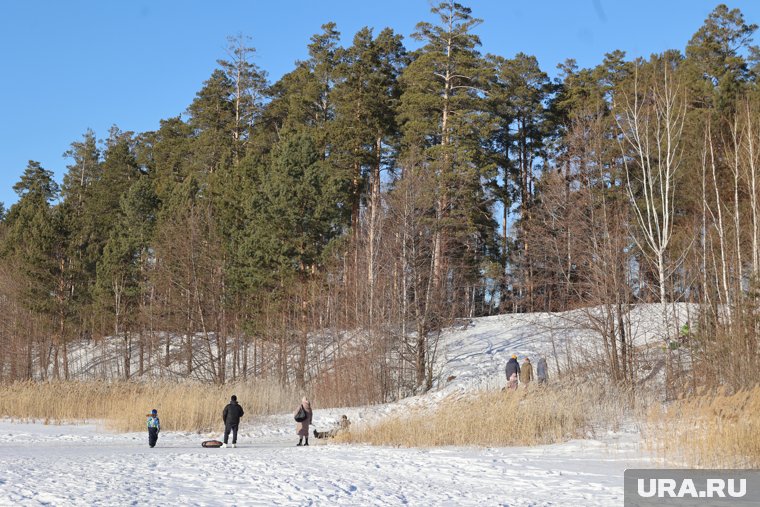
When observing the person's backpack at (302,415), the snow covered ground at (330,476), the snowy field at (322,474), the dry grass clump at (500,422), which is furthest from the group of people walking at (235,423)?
the dry grass clump at (500,422)

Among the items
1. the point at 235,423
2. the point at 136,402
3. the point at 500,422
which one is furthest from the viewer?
the point at 136,402

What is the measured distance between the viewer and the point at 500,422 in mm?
18047

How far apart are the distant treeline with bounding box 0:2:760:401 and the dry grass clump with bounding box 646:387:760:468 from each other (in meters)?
11.0

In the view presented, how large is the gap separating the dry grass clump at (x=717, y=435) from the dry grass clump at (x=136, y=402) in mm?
15986

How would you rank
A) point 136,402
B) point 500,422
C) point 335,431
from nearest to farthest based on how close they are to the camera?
point 500,422 < point 335,431 < point 136,402

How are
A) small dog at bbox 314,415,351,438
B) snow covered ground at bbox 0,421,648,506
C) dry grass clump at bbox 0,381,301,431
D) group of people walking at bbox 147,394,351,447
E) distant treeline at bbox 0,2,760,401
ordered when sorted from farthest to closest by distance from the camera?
distant treeline at bbox 0,2,760,401, dry grass clump at bbox 0,381,301,431, small dog at bbox 314,415,351,438, group of people walking at bbox 147,394,351,447, snow covered ground at bbox 0,421,648,506

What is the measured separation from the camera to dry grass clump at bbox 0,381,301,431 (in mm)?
25641

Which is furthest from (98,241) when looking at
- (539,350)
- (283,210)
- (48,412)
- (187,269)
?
(539,350)

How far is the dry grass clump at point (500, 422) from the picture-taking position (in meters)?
17.8

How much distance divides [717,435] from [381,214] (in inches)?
939

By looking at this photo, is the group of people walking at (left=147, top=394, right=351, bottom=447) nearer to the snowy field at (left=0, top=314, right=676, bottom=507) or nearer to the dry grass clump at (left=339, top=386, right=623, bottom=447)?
the snowy field at (left=0, top=314, right=676, bottom=507)

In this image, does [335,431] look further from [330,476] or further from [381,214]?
[381,214]

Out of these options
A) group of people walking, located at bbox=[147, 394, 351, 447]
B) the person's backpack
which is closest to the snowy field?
group of people walking, located at bbox=[147, 394, 351, 447]

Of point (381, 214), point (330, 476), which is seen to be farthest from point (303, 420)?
point (381, 214)
